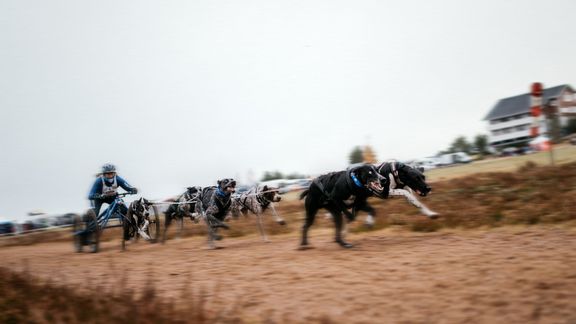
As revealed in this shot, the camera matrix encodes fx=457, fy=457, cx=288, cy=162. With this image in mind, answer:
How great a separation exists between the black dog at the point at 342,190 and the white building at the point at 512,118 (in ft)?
235

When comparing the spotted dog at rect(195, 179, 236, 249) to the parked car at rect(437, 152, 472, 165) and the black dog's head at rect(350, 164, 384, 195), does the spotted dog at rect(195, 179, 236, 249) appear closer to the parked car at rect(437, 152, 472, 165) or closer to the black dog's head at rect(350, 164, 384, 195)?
the black dog's head at rect(350, 164, 384, 195)

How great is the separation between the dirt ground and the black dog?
93 centimetres

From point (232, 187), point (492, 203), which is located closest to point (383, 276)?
point (232, 187)

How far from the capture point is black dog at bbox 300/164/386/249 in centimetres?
1085

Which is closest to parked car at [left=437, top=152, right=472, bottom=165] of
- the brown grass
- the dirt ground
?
the dirt ground

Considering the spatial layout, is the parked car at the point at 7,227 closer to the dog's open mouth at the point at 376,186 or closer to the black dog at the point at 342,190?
the black dog at the point at 342,190

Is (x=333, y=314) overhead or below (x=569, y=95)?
below

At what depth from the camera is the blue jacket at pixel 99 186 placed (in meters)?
15.0

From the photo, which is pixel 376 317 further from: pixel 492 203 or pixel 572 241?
pixel 492 203

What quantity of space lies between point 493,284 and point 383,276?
1771mm

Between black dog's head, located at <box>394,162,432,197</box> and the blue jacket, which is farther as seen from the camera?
the blue jacket

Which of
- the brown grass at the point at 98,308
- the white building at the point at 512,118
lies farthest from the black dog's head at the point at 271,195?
A: the white building at the point at 512,118

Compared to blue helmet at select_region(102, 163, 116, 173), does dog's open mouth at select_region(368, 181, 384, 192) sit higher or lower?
lower

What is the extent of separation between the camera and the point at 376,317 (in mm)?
Result: 5559
